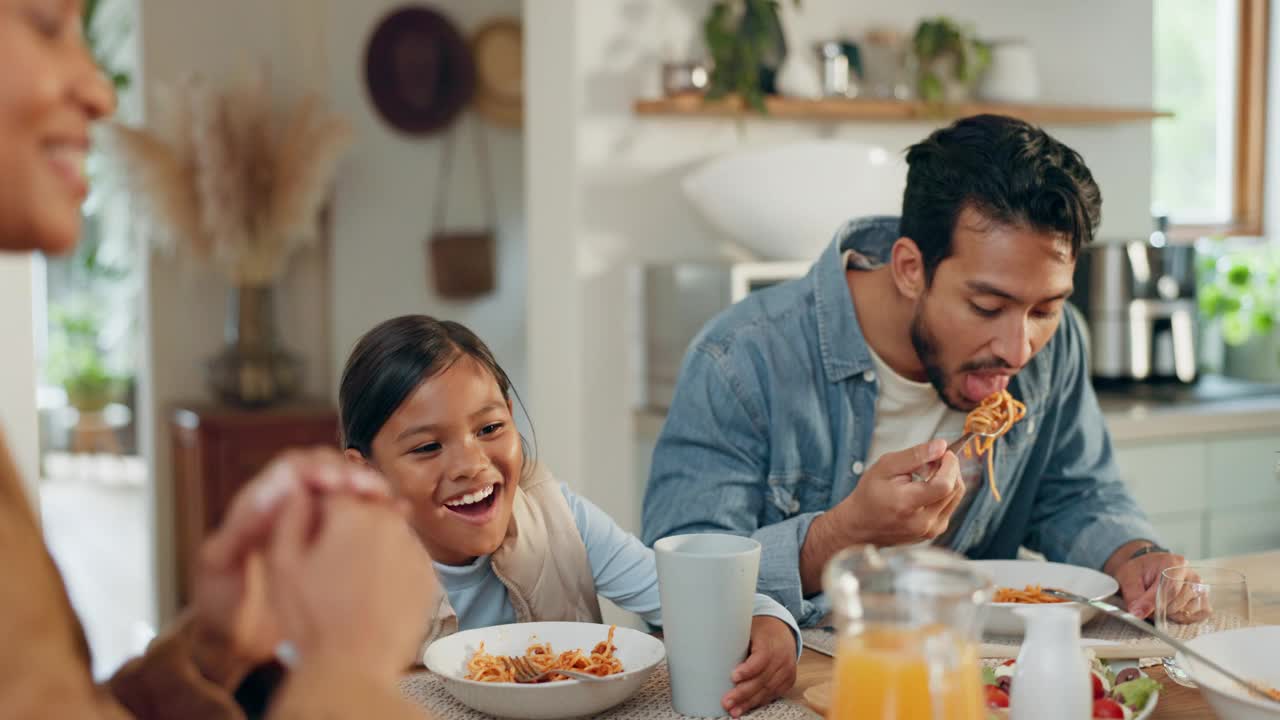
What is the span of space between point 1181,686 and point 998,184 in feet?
2.17

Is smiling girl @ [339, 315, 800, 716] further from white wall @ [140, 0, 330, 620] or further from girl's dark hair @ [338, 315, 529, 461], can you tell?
white wall @ [140, 0, 330, 620]

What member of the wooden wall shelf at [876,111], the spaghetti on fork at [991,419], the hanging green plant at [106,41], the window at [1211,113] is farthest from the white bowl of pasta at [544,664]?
the hanging green plant at [106,41]

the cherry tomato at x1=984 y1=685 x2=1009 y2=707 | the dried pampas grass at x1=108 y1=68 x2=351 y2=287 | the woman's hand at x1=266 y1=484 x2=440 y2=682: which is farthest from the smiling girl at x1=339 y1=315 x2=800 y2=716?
the dried pampas grass at x1=108 y1=68 x2=351 y2=287

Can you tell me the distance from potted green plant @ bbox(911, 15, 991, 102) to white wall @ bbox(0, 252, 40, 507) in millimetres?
2193

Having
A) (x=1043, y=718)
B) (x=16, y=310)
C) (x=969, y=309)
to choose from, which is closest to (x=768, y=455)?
(x=969, y=309)

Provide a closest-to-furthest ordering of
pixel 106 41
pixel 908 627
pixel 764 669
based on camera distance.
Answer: pixel 908 627 → pixel 764 669 → pixel 106 41

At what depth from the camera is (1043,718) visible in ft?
3.25

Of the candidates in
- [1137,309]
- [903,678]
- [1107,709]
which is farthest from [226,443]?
[903,678]

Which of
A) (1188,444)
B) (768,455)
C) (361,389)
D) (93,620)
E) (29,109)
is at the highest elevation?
(29,109)

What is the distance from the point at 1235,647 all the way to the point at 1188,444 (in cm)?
214

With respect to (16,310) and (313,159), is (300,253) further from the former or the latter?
(16,310)

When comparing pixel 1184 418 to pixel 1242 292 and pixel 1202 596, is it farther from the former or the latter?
pixel 1202 596

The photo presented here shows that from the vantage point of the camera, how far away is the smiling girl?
1.41 meters

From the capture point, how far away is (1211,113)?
14.4ft
